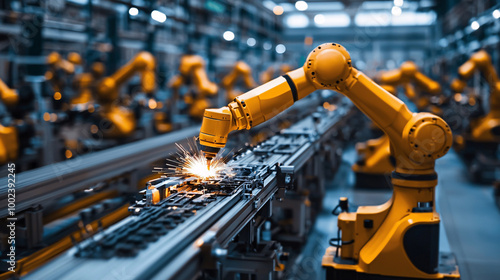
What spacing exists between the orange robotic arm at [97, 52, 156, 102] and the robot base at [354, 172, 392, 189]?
4.15m

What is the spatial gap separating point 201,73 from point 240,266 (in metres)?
7.72

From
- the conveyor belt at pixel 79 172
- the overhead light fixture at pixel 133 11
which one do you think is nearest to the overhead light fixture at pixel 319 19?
the overhead light fixture at pixel 133 11

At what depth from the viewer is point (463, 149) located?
9477 millimetres

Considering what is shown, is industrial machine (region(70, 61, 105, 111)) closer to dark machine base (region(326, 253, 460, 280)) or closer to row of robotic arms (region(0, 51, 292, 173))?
row of robotic arms (region(0, 51, 292, 173))

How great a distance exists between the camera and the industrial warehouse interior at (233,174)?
7.86 ft

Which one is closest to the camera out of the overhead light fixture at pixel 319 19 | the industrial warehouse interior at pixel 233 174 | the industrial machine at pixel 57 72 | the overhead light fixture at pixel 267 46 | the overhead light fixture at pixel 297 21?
the industrial warehouse interior at pixel 233 174

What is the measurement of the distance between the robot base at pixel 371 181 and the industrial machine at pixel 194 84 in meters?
3.38

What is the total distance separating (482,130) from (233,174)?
7.19m

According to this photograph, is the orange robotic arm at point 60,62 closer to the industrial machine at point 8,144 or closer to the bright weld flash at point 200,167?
the industrial machine at point 8,144

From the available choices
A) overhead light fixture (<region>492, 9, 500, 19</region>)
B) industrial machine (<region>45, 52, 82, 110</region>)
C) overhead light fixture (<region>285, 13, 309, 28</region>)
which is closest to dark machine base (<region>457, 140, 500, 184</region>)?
overhead light fixture (<region>492, 9, 500, 19</region>)

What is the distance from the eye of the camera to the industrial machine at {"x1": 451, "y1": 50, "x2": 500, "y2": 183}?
828 centimetres

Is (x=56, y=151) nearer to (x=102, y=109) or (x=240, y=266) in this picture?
(x=102, y=109)

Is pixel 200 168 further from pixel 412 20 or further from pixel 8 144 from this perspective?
pixel 412 20

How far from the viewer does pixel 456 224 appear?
6137mm
